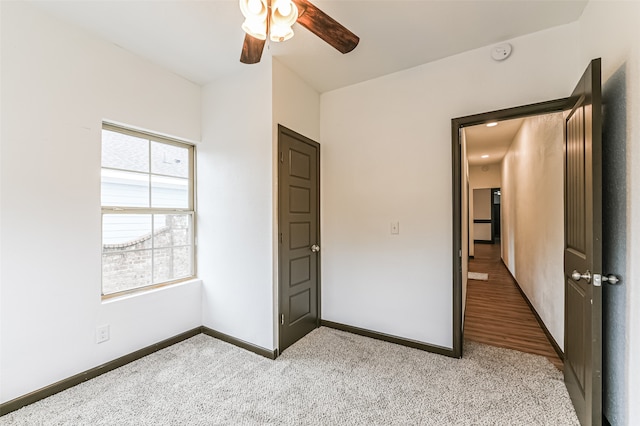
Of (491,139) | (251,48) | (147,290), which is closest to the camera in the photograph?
(251,48)

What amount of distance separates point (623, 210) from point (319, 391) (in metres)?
2.08

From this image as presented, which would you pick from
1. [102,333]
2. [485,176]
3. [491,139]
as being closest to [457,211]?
[102,333]

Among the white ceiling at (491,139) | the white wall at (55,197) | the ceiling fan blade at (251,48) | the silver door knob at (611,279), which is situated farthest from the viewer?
Answer: the white ceiling at (491,139)

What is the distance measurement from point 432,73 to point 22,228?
Result: 339 centimetres

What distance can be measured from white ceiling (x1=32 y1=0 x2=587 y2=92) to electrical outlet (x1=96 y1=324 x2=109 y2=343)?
2318 mm

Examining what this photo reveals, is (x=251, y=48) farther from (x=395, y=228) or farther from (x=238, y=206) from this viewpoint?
(x=395, y=228)

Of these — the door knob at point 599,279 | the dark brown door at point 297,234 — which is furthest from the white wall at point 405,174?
the door knob at point 599,279

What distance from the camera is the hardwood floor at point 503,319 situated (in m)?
2.63

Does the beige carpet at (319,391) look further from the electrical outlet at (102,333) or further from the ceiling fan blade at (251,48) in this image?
the ceiling fan blade at (251,48)

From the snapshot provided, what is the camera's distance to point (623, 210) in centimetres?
143

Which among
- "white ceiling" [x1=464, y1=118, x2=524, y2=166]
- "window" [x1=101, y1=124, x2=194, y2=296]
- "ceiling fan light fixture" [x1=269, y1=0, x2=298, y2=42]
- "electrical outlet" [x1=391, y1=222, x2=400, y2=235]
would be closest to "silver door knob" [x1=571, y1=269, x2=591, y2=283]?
"electrical outlet" [x1=391, y1=222, x2=400, y2=235]

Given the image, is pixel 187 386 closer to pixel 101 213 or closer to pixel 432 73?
pixel 101 213

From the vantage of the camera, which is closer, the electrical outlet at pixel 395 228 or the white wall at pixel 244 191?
the white wall at pixel 244 191

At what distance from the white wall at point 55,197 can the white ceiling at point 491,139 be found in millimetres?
4109
